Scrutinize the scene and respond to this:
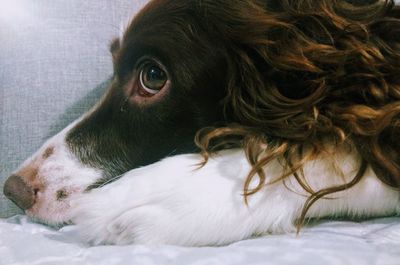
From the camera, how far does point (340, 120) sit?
33.6 inches

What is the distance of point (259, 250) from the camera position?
2.33 ft

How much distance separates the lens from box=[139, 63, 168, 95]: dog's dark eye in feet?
3.19

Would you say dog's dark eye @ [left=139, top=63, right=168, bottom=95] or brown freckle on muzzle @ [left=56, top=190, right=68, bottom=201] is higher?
dog's dark eye @ [left=139, top=63, right=168, bottom=95]

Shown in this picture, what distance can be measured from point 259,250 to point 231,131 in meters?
0.24

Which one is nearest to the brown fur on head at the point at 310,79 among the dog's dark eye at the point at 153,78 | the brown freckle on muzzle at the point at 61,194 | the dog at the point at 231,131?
the dog at the point at 231,131

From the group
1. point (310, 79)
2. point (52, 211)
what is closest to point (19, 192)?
point (52, 211)

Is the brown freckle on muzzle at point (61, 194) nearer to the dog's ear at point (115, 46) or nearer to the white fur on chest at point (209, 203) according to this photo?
the white fur on chest at point (209, 203)

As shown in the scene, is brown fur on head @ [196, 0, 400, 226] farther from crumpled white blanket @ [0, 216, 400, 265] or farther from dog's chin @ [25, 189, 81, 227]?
dog's chin @ [25, 189, 81, 227]

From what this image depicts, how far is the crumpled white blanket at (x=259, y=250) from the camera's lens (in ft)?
2.26

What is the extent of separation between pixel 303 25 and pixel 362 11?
11 cm

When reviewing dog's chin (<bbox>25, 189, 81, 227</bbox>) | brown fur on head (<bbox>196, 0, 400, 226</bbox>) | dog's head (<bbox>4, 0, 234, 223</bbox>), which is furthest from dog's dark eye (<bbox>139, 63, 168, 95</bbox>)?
dog's chin (<bbox>25, 189, 81, 227</bbox>)

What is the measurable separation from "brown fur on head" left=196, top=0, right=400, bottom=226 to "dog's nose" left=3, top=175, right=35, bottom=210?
1.05 feet

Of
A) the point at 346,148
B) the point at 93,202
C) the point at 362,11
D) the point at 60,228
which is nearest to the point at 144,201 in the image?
the point at 93,202

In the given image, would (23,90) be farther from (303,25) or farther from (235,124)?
(303,25)
